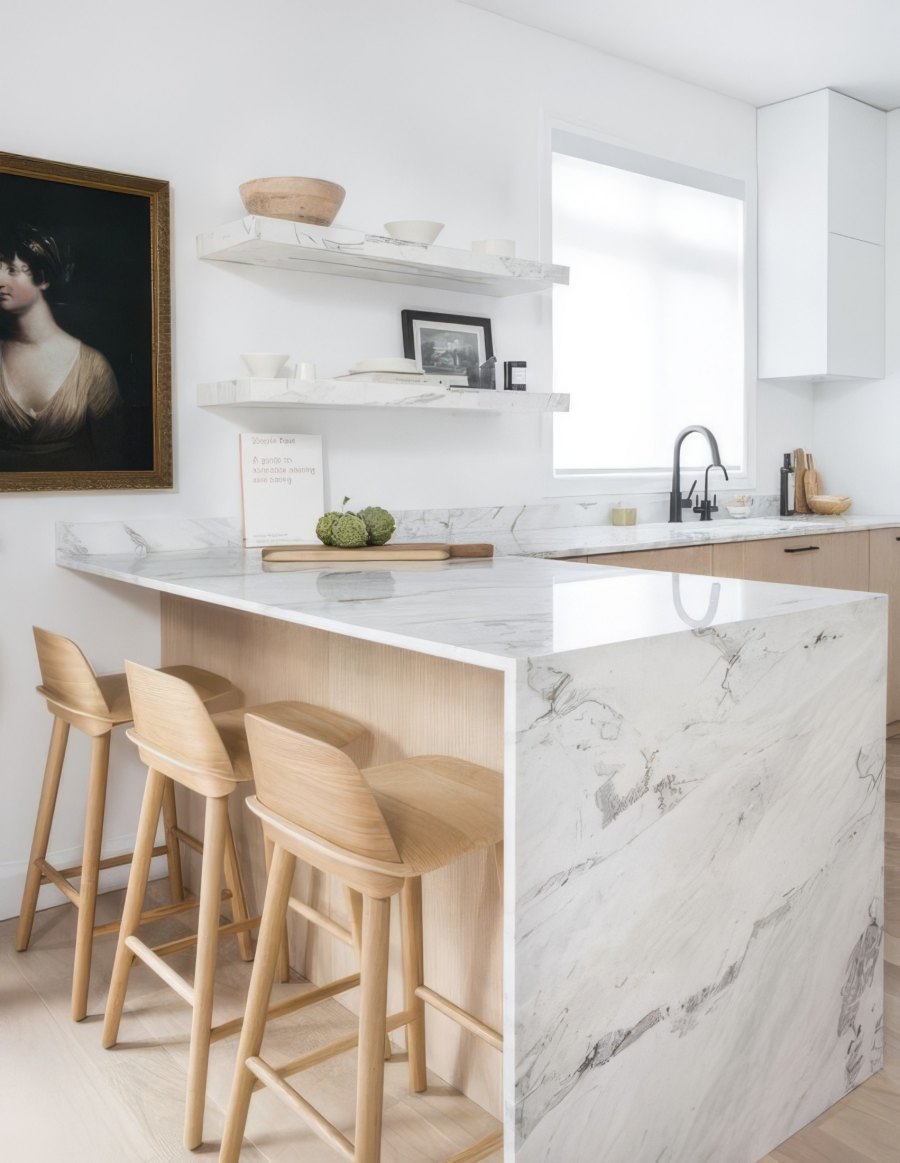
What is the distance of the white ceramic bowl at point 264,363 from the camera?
2.78 metres

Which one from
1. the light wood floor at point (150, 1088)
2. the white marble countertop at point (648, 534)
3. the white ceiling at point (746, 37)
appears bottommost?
the light wood floor at point (150, 1088)

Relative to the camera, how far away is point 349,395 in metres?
2.83

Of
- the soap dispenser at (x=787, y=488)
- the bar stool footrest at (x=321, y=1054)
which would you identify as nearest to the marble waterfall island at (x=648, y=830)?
the bar stool footrest at (x=321, y=1054)

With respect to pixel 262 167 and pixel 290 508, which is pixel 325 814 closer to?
pixel 290 508

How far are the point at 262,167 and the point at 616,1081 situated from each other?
100 inches

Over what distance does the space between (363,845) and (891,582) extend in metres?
3.46

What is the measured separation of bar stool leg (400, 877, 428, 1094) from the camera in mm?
1798

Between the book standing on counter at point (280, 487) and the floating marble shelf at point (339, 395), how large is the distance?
119 mm

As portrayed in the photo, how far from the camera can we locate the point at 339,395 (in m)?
2.81

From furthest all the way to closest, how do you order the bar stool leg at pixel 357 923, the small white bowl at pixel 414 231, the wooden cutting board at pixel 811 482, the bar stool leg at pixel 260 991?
the wooden cutting board at pixel 811 482
the small white bowl at pixel 414 231
the bar stool leg at pixel 357 923
the bar stool leg at pixel 260 991

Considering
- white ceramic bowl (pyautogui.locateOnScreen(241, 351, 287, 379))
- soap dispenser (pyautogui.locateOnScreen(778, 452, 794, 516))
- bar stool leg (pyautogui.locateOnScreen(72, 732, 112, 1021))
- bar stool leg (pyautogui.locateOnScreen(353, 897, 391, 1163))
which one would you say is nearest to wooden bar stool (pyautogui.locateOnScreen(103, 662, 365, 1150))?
bar stool leg (pyautogui.locateOnScreen(72, 732, 112, 1021))

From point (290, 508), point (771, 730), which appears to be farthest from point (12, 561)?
point (771, 730)

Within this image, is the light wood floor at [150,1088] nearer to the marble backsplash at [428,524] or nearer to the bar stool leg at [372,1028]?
the bar stool leg at [372,1028]

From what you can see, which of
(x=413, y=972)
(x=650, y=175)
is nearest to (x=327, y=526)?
(x=413, y=972)
